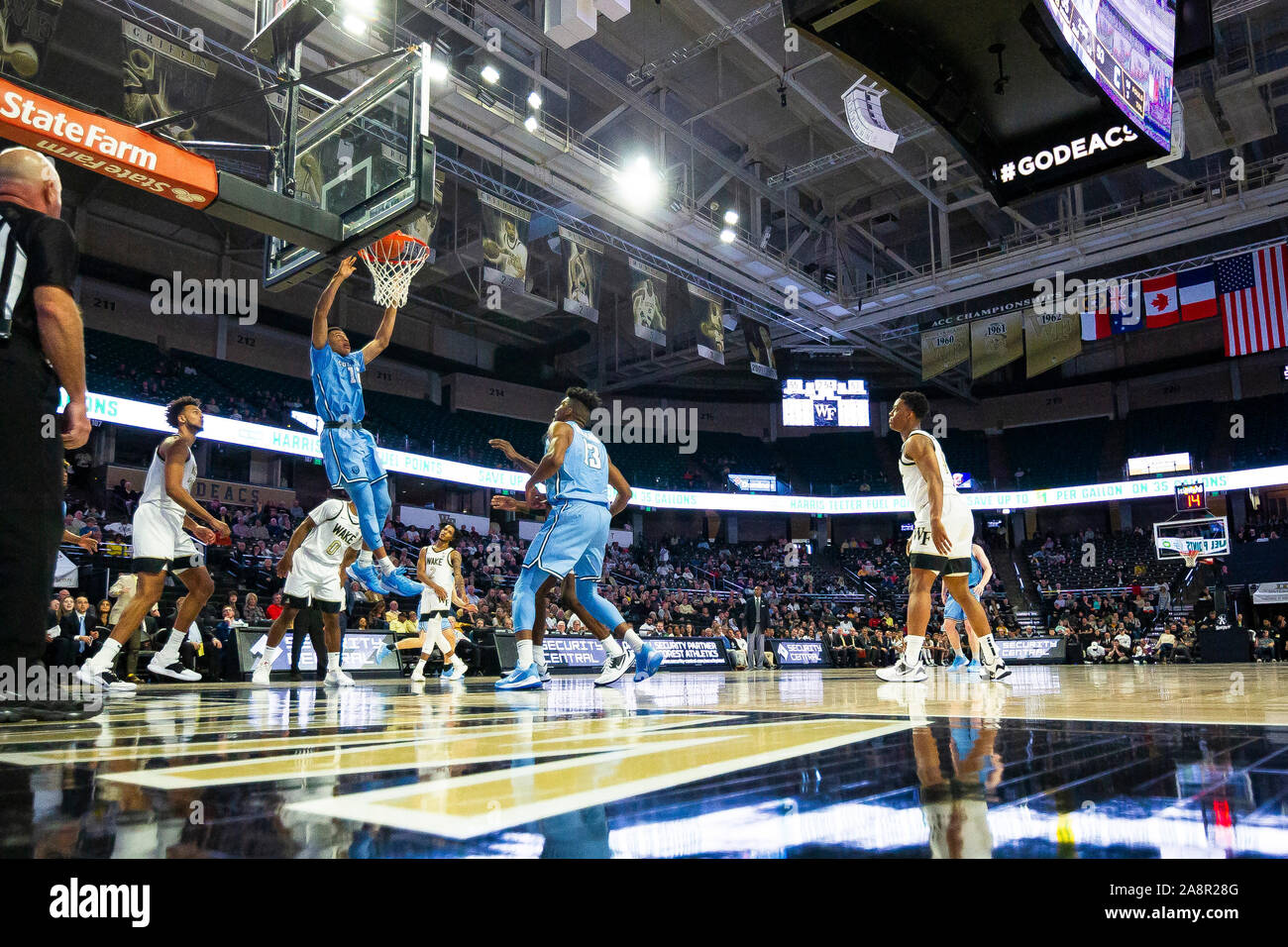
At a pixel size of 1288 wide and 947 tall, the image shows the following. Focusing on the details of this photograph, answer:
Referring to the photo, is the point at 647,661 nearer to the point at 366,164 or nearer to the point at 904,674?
the point at 904,674

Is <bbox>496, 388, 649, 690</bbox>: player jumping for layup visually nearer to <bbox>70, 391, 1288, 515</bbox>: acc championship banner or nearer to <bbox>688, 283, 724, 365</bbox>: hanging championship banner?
<bbox>70, 391, 1288, 515</bbox>: acc championship banner

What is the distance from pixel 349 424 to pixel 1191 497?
69.4 feet

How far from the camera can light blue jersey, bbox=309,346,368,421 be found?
5.73 metres

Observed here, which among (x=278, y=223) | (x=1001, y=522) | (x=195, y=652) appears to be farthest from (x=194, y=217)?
(x=1001, y=522)

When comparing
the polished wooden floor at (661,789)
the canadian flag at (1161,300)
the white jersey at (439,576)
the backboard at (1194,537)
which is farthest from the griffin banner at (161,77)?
the backboard at (1194,537)

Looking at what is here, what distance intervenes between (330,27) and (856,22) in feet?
25.1

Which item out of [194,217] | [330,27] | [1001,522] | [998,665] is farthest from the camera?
[1001,522]

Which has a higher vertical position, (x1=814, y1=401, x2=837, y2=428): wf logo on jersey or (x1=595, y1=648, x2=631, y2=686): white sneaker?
(x1=814, y1=401, x2=837, y2=428): wf logo on jersey

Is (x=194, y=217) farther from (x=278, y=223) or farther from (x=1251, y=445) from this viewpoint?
(x=1251, y=445)

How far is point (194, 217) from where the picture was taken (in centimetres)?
1966

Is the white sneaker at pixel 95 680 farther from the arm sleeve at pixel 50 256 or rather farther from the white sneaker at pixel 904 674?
the white sneaker at pixel 904 674

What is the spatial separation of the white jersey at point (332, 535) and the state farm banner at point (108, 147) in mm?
2525

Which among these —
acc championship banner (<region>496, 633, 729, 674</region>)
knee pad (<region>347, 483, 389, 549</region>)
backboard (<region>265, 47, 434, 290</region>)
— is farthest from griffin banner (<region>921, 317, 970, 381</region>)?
knee pad (<region>347, 483, 389, 549</region>)

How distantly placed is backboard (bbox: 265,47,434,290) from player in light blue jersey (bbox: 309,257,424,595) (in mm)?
510
